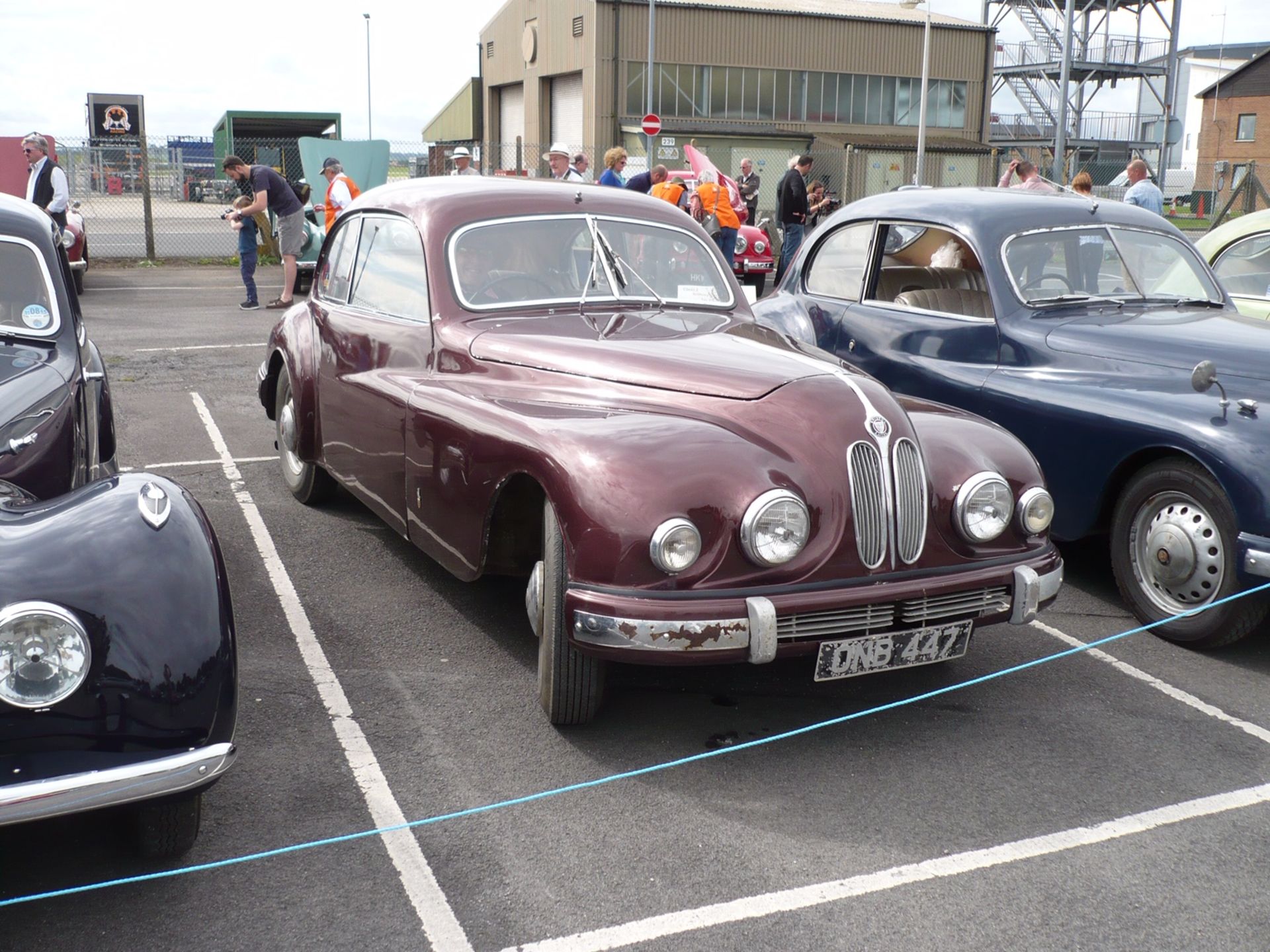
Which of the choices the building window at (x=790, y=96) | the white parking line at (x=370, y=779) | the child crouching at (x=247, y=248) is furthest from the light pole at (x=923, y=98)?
the white parking line at (x=370, y=779)

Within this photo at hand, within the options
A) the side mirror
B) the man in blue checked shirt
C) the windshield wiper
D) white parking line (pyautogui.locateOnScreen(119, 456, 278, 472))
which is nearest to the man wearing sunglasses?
white parking line (pyautogui.locateOnScreen(119, 456, 278, 472))

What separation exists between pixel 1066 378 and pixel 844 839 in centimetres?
292

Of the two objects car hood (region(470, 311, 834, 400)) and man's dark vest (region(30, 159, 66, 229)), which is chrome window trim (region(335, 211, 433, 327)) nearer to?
car hood (region(470, 311, 834, 400))

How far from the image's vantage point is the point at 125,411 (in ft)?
29.8

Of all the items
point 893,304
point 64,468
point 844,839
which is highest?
point 893,304

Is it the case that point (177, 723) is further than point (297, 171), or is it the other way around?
point (297, 171)

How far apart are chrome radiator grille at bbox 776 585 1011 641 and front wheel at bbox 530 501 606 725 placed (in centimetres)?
67

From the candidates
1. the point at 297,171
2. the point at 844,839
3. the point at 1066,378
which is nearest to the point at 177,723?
the point at 844,839

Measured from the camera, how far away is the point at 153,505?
10.1ft

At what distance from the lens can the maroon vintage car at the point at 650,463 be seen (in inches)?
142

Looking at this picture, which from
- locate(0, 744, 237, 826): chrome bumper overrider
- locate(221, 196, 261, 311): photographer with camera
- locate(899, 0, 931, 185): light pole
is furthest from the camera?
locate(899, 0, 931, 185): light pole

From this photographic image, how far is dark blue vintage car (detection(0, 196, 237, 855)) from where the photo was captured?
2637 mm

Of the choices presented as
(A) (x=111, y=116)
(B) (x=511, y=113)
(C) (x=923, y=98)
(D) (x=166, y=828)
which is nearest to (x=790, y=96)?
(C) (x=923, y=98)

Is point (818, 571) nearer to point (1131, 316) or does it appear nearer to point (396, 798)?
point (396, 798)
